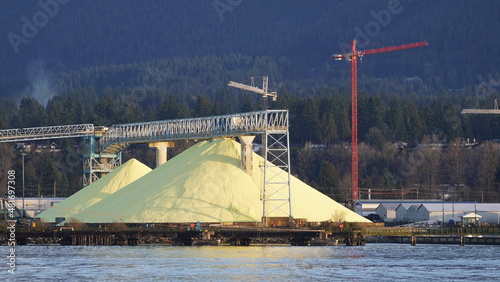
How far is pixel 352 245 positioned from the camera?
117000 millimetres

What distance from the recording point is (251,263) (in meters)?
89.6

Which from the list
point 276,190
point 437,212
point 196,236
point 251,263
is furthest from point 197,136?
point 251,263

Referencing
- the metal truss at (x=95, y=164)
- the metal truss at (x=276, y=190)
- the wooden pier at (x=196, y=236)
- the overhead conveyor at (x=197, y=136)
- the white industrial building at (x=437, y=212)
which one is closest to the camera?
the wooden pier at (x=196, y=236)

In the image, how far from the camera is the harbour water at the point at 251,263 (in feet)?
261

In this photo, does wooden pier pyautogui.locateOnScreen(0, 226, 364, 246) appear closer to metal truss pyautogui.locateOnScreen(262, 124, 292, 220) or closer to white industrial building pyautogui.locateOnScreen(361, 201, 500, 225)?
metal truss pyautogui.locateOnScreen(262, 124, 292, 220)

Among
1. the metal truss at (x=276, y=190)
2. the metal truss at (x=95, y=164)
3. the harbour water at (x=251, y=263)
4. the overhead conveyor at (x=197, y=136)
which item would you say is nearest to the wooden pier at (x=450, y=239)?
the harbour water at (x=251, y=263)

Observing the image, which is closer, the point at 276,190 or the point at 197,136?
the point at 276,190

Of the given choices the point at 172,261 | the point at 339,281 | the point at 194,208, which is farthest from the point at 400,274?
the point at 194,208

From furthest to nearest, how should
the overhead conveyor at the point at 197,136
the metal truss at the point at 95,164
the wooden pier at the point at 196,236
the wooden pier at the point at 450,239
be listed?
the metal truss at the point at 95,164, the wooden pier at the point at 450,239, the overhead conveyor at the point at 197,136, the wooden pier at the point at 196,236

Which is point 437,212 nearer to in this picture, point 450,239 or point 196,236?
point 450,239

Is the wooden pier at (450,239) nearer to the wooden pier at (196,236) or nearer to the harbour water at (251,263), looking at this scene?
the harbour water at (251,263)

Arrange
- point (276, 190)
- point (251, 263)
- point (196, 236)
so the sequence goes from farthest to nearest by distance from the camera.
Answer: point (276, 190), point (196, 236), point (251, 263)

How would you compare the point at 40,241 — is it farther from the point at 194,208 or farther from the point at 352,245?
the point at 352,245

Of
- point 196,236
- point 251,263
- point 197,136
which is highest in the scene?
point 197,136
